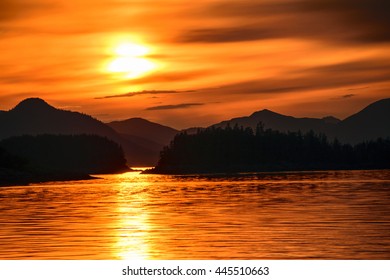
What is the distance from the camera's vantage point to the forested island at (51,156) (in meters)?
96.8

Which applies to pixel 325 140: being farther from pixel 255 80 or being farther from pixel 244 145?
pixel 255 80

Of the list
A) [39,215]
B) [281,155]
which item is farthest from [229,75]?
[281,155]

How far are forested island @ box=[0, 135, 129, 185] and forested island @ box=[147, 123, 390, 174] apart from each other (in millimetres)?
27756

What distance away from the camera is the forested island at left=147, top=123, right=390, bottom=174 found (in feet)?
424

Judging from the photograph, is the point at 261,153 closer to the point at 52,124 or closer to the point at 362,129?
the point at 362,129

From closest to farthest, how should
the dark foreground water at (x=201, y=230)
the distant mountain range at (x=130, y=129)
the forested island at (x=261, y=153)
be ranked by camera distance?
the dark foreground water at (x=201, y=230), the distant mountain range at (x=130, y=129), the forested island at (x=261, y=153)

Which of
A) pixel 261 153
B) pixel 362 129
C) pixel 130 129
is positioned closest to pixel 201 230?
pixel 130 129

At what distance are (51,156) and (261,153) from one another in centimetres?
4690

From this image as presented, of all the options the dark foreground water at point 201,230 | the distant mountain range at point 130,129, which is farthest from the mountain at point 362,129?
the dark foreground water at point 201,230

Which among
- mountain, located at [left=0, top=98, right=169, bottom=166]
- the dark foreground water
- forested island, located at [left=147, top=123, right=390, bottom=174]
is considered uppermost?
mountain, located at [left=0, top=98, right=169, bottom=166]

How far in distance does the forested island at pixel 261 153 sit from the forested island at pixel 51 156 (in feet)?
91.1

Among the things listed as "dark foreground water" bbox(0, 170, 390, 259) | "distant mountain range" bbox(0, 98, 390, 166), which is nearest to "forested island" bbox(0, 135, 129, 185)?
"distant mountain range" bbox(0, 98, 390, 166)

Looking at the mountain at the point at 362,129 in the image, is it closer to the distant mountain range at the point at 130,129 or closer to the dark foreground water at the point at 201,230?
the distant mountain range at the point at 130,129

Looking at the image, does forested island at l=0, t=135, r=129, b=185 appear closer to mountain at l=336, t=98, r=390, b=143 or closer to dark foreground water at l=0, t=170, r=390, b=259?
mountain at l=336, t=98, r=390, b=143
